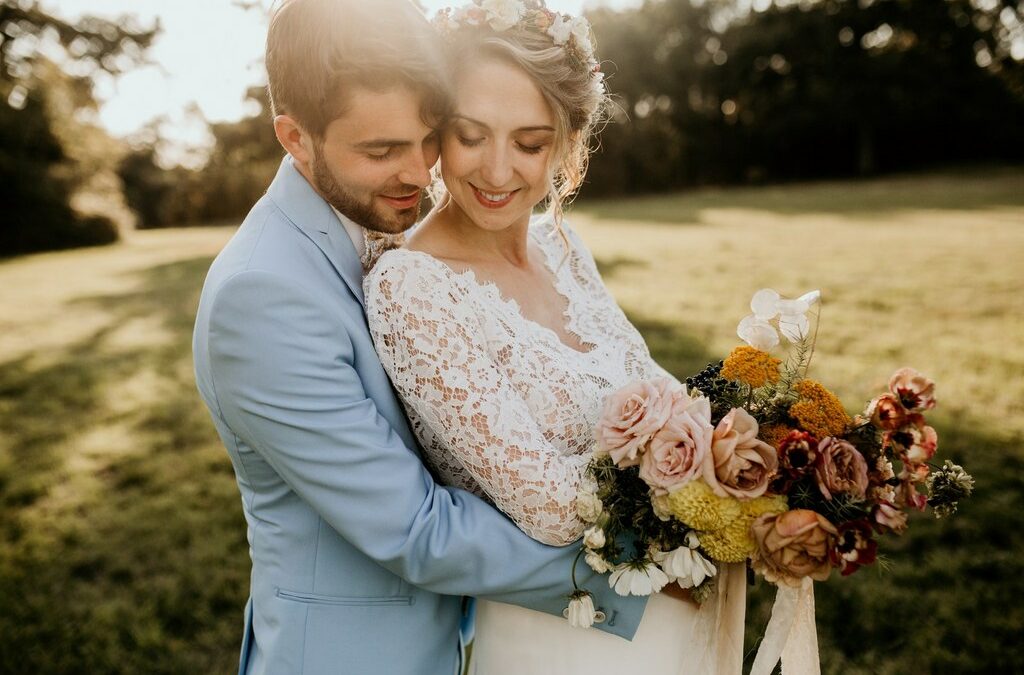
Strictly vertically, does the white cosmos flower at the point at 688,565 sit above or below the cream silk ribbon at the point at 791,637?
above

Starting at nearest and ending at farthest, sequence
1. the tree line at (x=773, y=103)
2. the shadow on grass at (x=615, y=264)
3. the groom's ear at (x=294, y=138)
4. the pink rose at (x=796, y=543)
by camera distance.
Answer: the pink rose at (x=796, y=543) → the groom's ear at (x=294, y=138) → the shadow on grass at (x=615, y=264) → the tree line at (x=773, y=103)

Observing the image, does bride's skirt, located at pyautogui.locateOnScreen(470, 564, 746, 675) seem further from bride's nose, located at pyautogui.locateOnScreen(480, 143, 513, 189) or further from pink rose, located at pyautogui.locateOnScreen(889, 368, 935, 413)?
bride's nose, located at pyautogui.locateOnScreen(480, 143, 513, 189)

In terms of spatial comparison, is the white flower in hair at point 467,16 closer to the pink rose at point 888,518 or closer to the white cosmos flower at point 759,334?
the white cosmos flower at point 759,334

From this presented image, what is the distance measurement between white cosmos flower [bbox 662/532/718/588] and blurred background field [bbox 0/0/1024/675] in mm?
1760

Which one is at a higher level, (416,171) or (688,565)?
(416,171)

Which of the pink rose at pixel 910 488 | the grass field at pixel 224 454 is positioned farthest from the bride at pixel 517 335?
the grass field at pixel 224 454

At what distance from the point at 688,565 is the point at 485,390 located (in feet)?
2.07

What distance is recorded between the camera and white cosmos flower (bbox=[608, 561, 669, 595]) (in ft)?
5.54

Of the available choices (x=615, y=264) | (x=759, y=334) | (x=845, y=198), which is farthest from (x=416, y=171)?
(x=845, y=198)

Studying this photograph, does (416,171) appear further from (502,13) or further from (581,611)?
(581,611)

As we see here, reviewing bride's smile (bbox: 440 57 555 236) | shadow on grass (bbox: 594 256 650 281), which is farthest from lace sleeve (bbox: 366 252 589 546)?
shadow on grass (bbox: 594 256 650 281)

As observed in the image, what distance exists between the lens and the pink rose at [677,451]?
5.24ft

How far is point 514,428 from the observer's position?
1829 mm

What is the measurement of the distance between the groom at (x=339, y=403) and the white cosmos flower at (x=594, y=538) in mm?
134
